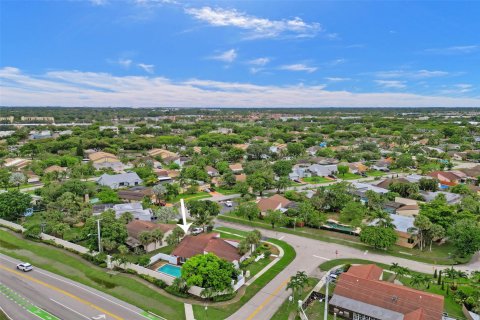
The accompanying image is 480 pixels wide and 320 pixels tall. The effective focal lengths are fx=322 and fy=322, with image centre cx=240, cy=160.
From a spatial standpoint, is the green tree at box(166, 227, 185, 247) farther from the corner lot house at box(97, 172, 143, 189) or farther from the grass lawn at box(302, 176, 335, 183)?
the grass lawn at box(302, 176, 335, 183)

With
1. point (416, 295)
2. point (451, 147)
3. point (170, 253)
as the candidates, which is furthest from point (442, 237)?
point (451, 147)

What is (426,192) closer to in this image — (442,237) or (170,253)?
(442,237)

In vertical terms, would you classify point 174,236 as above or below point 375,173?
above

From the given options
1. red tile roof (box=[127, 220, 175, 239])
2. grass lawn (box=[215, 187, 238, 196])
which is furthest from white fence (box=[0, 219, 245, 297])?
grass lawn (box=[215, 187, 238, 196])

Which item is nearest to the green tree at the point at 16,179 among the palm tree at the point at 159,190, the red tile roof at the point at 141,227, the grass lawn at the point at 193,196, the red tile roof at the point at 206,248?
the palm tree at the point at 159,190

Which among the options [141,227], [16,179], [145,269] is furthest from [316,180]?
[16,179]

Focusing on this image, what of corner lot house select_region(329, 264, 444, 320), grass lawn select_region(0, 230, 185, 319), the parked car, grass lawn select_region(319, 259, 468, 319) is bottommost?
grass lawn select_region(319, 259, 468, 319)

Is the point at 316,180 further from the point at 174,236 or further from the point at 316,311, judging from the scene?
the point at 316,311

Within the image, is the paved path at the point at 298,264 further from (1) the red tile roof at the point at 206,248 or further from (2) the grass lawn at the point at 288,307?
(1) the red tile roof at the point at 206,248
